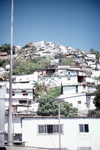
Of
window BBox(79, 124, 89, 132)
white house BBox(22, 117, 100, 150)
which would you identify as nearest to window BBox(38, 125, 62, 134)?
white house BBox(22, 117, 100, 150)

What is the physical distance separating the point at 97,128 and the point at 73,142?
2235 millimetres

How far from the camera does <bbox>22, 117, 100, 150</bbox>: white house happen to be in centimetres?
1222

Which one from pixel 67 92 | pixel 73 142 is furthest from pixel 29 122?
pixel 67 92

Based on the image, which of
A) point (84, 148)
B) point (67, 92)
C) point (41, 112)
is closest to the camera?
point (84, 148)

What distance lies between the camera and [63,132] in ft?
41.4

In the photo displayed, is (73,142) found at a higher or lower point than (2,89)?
lower

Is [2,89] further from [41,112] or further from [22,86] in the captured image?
[22,86]

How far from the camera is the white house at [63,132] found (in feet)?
40.1

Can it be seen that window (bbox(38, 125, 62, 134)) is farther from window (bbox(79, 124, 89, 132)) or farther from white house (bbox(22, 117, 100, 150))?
window (bbox(79, 124, 89, 132))

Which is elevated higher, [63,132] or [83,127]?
[83,127]

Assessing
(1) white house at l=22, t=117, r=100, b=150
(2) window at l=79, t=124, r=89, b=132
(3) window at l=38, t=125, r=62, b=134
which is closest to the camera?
(1) white house at l=22, t=117, r=100, b=150

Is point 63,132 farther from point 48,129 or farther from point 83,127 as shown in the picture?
point 83,127

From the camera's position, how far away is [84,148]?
462 inches

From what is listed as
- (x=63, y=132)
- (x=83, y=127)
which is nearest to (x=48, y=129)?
(x=63, y=132)
